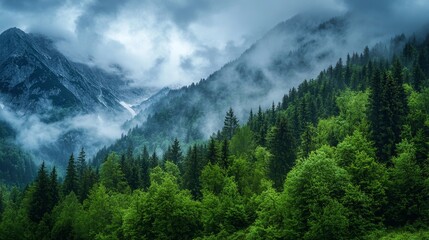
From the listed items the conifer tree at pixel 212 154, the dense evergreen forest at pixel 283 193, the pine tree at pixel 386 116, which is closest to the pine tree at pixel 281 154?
the dense evergreen forest at pixel 283 193

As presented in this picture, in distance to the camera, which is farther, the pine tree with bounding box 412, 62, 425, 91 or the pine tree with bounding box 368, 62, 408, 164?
the pine tree with bounding box 412, 62, 425, 91

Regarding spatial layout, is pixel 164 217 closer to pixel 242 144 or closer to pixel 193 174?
pixel 193 174

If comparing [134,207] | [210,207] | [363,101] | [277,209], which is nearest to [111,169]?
[134,207]

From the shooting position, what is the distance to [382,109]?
7069 centimetres

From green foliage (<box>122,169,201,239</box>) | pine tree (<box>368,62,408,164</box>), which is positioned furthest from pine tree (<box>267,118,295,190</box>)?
green foliage (<box>122,169,201,239</box>)

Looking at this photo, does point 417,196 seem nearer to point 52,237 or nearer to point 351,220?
point 351,220

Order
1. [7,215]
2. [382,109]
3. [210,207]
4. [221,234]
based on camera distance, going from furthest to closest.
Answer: [7,215]
[382,109]
[210,207]
[221,234]

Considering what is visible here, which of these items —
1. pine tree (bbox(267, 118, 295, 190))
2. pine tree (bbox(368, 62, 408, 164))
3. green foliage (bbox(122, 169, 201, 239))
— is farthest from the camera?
pine tree (bbox(267, 118, 295, 190))

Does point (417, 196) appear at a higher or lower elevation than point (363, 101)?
lower

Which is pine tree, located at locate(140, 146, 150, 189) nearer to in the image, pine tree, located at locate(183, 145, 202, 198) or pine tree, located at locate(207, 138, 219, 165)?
pine tree, located at locate(183, 145, 202, 198)

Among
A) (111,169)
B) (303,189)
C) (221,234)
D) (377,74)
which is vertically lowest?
(221,234)

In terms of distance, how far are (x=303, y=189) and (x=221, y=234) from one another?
1544 centimetres

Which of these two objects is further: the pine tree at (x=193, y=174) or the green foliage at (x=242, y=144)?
the green foliage at (x=242, y=144)

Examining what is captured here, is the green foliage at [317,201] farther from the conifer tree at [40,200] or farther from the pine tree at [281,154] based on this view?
the conifer tree at [40,200]
